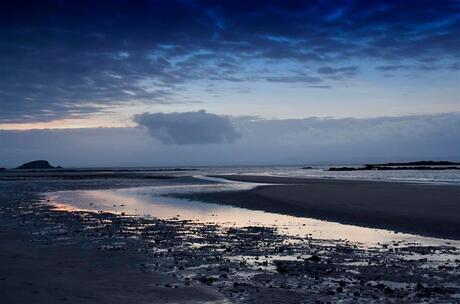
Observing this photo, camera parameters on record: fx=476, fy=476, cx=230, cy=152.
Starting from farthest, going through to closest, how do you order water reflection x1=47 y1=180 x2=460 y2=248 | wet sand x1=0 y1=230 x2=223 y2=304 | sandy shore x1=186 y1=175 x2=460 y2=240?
1. sandy shore x1=186 y1=175 x2=460 y2=240
2. water reflection x1=47 y1=180 x2=460 y2=248
3. wet sand x1=0 y1=230 x2=223 y2=304

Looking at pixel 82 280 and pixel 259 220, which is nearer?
pixel 82 280

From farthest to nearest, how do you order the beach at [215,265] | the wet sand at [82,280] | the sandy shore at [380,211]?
the sandy shore at [380,211], the beach at [215,265], the wet sand at [82,280]

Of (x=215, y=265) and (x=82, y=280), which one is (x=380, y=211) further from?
(x=82, y=280)

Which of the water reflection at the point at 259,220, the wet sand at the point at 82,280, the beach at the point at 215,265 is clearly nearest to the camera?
the wet sand at the point at 82,280

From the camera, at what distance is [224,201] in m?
32.7

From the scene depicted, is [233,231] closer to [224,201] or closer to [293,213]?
[293,213]

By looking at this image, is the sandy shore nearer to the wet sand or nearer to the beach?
the beach

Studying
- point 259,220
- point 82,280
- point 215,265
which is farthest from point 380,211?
point 82,280

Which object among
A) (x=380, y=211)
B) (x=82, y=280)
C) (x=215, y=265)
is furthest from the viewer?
(x=380, y=211)

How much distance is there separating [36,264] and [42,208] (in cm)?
1767

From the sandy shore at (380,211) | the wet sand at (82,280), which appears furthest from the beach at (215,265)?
the sandy shore at (380,211)

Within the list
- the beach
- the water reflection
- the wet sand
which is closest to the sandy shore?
the water reflection

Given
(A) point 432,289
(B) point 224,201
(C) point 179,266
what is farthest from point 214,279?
(B) point 224,201

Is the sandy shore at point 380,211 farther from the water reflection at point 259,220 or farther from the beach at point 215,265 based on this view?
the beach at point 215,265
